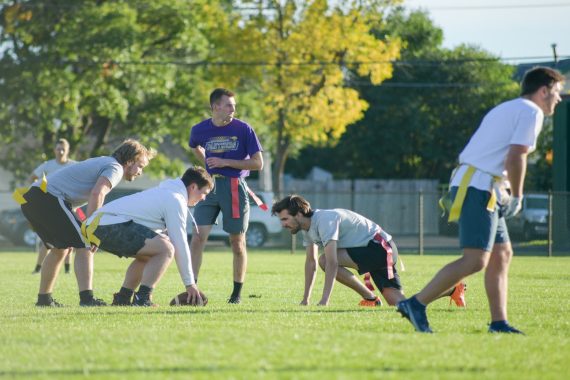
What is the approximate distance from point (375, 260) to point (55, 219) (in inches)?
125

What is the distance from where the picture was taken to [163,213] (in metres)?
9.94

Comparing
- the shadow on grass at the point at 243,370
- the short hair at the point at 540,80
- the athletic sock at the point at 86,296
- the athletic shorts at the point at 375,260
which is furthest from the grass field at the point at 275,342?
the short hair at the point at 540,80

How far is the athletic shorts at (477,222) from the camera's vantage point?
7777mm

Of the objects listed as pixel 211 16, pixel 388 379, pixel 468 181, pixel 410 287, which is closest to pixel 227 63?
pixel 211 16

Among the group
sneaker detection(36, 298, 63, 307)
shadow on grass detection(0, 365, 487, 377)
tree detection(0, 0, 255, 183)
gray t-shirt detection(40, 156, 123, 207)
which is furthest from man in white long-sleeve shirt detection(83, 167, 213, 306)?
tree detection(0, 0, 255, 183)

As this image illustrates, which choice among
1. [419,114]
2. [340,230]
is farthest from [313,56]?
[340,230]

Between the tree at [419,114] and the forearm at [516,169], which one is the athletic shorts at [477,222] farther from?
the tree at [419,114]

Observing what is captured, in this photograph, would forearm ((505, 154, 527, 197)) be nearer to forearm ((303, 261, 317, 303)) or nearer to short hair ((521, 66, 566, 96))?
short hair ((521, 66, 566, 96))

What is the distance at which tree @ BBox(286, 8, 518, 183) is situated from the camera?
183 ft

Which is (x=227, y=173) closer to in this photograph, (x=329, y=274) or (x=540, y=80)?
(x=329, y=274)

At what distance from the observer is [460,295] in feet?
36.0

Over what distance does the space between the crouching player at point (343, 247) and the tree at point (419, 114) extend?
44.3 metres

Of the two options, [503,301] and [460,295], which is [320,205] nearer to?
[460,295]

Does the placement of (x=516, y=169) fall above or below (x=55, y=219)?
above
